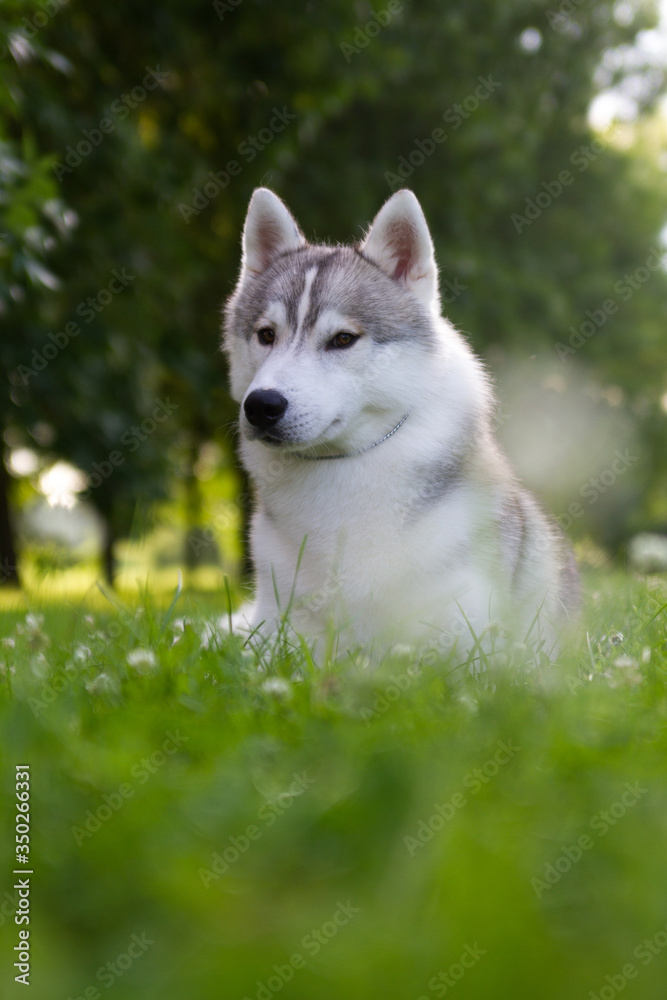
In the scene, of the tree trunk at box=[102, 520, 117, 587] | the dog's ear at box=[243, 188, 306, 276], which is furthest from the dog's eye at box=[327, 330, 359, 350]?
the tree trunk at box=[102, 520, 117, 587]

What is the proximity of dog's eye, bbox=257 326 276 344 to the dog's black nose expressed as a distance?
1.88ft

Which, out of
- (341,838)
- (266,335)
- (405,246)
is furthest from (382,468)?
(341,838)

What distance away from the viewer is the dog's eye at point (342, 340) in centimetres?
384

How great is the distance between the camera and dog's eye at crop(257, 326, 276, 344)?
159 inches

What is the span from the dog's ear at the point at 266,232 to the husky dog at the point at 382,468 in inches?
14.3

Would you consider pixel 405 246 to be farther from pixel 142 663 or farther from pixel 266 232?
pixel 142 663

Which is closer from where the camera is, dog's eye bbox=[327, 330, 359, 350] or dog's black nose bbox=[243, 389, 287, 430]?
dog's black nose bbox=[243, 389, 287, 430]

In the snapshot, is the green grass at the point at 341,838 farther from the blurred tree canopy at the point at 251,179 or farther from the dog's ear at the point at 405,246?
the blurred tree canopy at the point at 251,179

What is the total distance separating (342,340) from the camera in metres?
3.85

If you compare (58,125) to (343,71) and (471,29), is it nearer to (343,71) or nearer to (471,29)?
(343,71)

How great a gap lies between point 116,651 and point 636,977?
221 cm

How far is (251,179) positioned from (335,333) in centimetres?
859

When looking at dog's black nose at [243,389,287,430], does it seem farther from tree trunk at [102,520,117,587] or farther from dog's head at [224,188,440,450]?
tree trunk at [102,520,117,587]

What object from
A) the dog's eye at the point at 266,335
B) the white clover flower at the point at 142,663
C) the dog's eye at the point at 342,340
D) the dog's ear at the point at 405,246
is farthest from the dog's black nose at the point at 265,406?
the white clover flower at the point at 142,663
